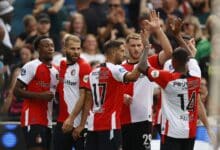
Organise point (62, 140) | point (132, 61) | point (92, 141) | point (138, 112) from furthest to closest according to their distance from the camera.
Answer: point (62, 140) < point (138, 112) < point (132, 61) < point (92, 141)

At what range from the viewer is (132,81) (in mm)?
14164

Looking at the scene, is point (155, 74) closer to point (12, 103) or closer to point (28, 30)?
point (12, 103)

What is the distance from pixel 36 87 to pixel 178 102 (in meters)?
2.45

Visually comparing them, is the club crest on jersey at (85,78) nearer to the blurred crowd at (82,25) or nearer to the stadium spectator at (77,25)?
the blurred crowd at (82,25)

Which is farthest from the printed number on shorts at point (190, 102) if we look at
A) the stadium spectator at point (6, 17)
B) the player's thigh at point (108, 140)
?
the stadium spectator at point (6, 17)

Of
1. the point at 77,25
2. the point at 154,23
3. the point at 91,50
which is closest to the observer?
the point at 154,23

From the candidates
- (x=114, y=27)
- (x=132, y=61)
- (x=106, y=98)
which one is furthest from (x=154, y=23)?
(x=114, y=27)

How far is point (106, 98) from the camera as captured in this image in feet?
47.2

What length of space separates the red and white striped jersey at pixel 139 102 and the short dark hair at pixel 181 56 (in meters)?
1.37

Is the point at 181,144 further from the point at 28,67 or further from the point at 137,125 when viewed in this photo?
the point at 28,67

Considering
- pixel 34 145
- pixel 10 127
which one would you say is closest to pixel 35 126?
pixel 34 145

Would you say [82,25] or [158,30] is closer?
[158,30]

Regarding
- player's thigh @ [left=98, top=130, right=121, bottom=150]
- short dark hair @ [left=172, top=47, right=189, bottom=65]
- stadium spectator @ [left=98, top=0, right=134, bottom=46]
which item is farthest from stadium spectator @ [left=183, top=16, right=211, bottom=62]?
short dark hair @ [left=172, top=47, right=189, bottom=65]

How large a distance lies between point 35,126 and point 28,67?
89 cm
